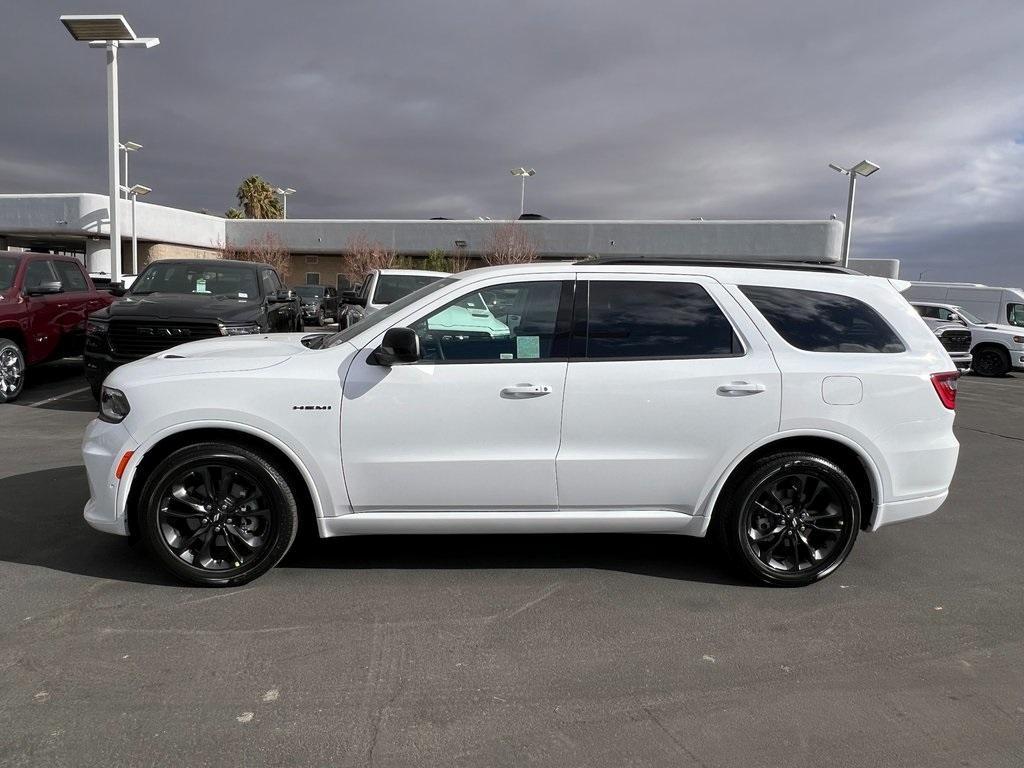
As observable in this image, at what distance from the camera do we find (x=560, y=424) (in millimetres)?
3877

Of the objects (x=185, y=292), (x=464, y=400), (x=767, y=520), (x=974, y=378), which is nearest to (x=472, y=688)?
(x=464, y=400)

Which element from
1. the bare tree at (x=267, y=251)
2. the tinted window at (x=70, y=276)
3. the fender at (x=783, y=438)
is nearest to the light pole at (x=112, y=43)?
the tinted window at (x=70, y=276)

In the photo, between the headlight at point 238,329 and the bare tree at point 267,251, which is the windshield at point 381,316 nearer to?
the headlight at point 238,329

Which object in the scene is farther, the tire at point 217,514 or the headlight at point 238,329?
the headlight at point 238,329

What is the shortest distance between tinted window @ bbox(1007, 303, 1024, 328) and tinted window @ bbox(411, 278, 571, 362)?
21787 mm

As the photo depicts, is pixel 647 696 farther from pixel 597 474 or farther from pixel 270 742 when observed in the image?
pixel 270 742

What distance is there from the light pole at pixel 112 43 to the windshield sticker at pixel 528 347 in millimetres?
14992

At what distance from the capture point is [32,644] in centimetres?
329

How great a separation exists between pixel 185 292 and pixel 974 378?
18250 mm

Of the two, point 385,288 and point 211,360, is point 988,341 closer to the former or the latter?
point 385,288

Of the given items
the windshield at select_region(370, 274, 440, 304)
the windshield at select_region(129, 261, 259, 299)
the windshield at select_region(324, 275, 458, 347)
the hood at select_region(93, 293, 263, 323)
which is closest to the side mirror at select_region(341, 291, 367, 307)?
the windshield at select_region(370, 274, 440, 304)

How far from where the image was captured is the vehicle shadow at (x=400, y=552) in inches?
167

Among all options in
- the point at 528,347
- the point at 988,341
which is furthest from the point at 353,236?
the point at 528,347

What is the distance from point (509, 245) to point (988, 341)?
887 inches
